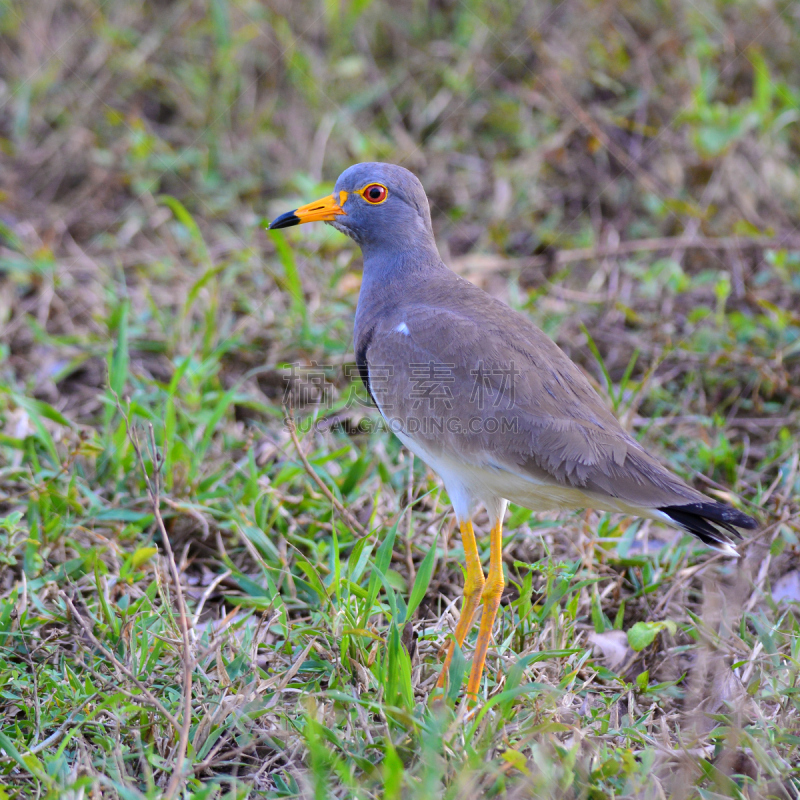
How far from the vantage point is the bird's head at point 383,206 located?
12.3 feet

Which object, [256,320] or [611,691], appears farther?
[256,320]

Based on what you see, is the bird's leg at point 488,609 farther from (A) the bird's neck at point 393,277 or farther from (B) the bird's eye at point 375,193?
(B) the bird's eye at point 375,193

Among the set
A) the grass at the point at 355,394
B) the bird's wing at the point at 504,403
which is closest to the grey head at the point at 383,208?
the bird's wing at the point at 504,403

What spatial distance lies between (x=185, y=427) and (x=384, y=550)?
1.48 meters

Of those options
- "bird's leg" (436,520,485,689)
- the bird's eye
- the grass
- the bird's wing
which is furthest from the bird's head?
"bird's leg" (436,520,485,689)

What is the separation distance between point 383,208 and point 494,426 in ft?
4.30

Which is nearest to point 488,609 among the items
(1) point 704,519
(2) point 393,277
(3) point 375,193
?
(1) point 704,519

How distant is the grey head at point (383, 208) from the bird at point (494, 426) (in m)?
0.28

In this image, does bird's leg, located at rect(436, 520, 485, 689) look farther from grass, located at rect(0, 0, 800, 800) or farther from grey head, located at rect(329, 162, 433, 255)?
grey head, located at rect(329, 162, 433, 255)

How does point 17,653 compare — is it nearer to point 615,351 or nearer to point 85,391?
point 85,391

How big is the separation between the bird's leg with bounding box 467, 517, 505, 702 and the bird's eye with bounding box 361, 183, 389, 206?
1558 millimetres

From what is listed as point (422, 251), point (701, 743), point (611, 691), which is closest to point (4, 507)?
point (422, 251)

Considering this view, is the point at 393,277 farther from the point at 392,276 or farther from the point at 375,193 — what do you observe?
the point at 375,193

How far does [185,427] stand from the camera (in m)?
4.14
